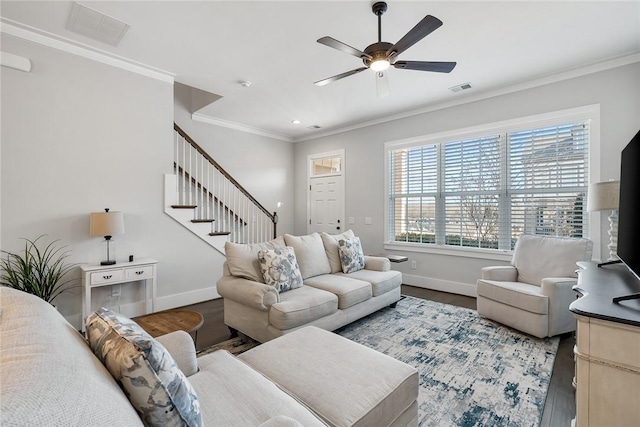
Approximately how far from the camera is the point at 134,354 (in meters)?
0.82

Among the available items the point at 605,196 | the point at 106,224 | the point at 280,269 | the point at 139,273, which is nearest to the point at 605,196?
the point at 605,196

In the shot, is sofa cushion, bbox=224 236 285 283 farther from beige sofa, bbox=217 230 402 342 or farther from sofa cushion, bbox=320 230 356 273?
sofa cushion, bbox=320 230 356 273

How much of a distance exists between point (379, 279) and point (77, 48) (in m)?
Result: 4.01

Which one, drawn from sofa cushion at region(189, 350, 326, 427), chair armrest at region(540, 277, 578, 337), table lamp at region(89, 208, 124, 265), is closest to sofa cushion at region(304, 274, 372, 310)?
sofa cushion at region(189, 350, 326, 427)

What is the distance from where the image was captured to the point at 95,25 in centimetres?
262

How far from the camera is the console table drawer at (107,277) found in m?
2.89

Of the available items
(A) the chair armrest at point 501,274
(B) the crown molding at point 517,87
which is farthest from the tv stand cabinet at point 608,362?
(B) the crown molding at point 517,87

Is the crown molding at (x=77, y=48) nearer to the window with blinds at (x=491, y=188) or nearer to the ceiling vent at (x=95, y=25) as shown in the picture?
the ceiling vent at (x=95, y=25)

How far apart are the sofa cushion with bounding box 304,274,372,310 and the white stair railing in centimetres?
202

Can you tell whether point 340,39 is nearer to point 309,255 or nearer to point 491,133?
point 309,255

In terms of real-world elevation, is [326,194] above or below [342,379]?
above

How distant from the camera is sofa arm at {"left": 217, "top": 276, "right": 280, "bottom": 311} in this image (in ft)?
8.11

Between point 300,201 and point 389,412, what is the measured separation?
17.9 ft

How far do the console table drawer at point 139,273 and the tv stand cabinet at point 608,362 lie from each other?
11.8 ft
